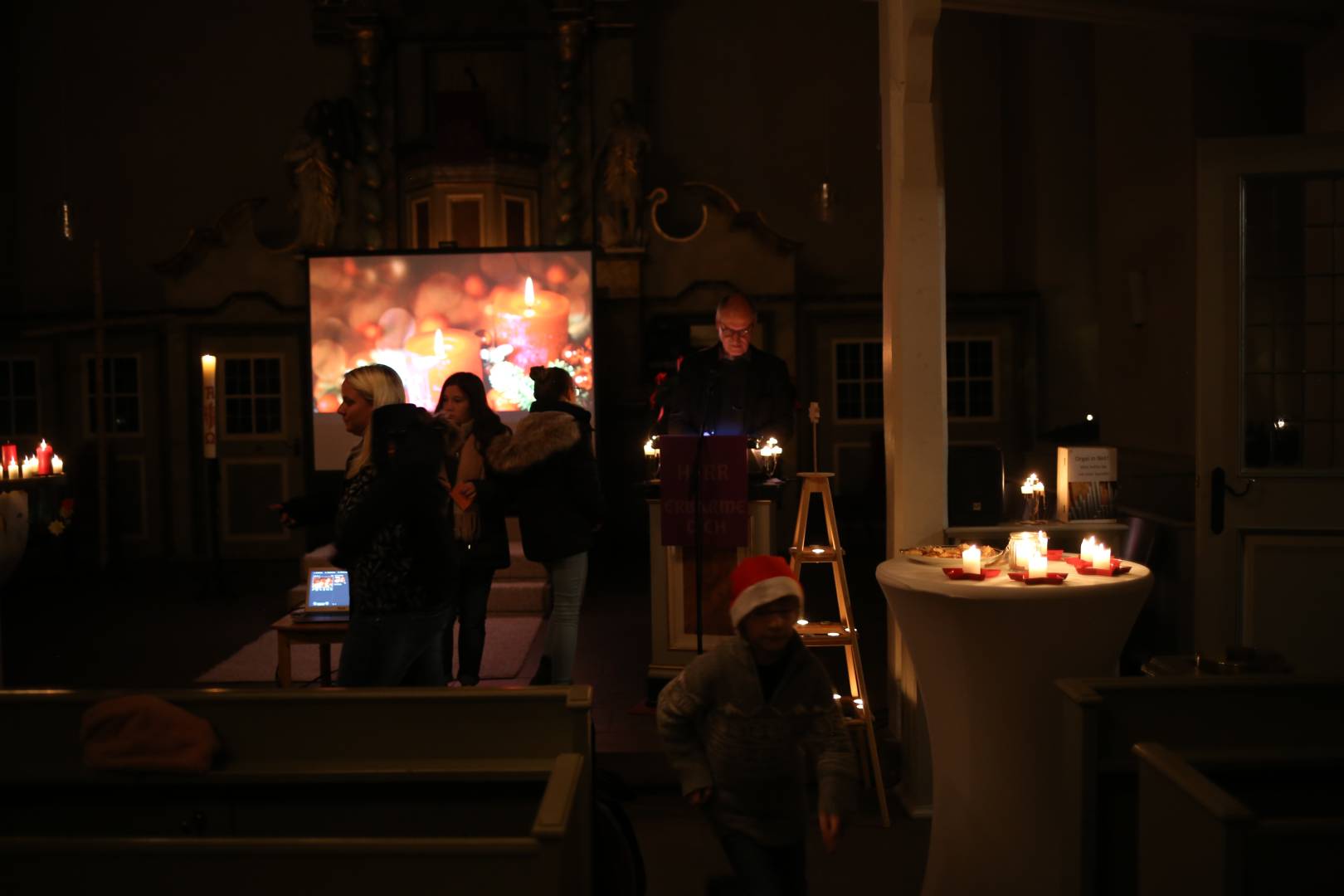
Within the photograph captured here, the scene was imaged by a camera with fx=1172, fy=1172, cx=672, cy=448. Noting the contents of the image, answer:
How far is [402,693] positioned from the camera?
2697 millimetres

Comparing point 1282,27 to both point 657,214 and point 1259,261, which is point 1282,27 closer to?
point 1259,261

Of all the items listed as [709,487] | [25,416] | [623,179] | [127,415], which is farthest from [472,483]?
[25,416]

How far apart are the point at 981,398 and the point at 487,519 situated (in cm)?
700

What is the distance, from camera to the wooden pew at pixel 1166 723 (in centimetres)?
273

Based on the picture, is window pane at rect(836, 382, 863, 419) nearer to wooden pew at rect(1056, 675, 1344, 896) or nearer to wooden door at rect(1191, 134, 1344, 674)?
wooden door at rect(1191, 134, 1344, 674)

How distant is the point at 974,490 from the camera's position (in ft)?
14.3

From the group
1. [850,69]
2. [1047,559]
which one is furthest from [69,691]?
[850,69]

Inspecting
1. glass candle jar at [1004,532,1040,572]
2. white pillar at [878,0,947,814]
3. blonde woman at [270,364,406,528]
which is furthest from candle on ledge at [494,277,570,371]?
glass candle jar at [1004,532,1040,572]

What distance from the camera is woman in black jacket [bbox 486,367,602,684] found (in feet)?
15.3

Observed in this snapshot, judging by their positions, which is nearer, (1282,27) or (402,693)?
(402,693)

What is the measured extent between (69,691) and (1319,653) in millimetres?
4095

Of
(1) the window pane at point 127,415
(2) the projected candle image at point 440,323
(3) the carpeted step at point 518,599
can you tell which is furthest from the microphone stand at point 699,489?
(1) the window pane at point 127,415

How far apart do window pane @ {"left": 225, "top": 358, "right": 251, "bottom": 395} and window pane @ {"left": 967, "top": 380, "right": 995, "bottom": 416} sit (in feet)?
21.3

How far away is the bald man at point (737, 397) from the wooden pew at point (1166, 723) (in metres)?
2.52
